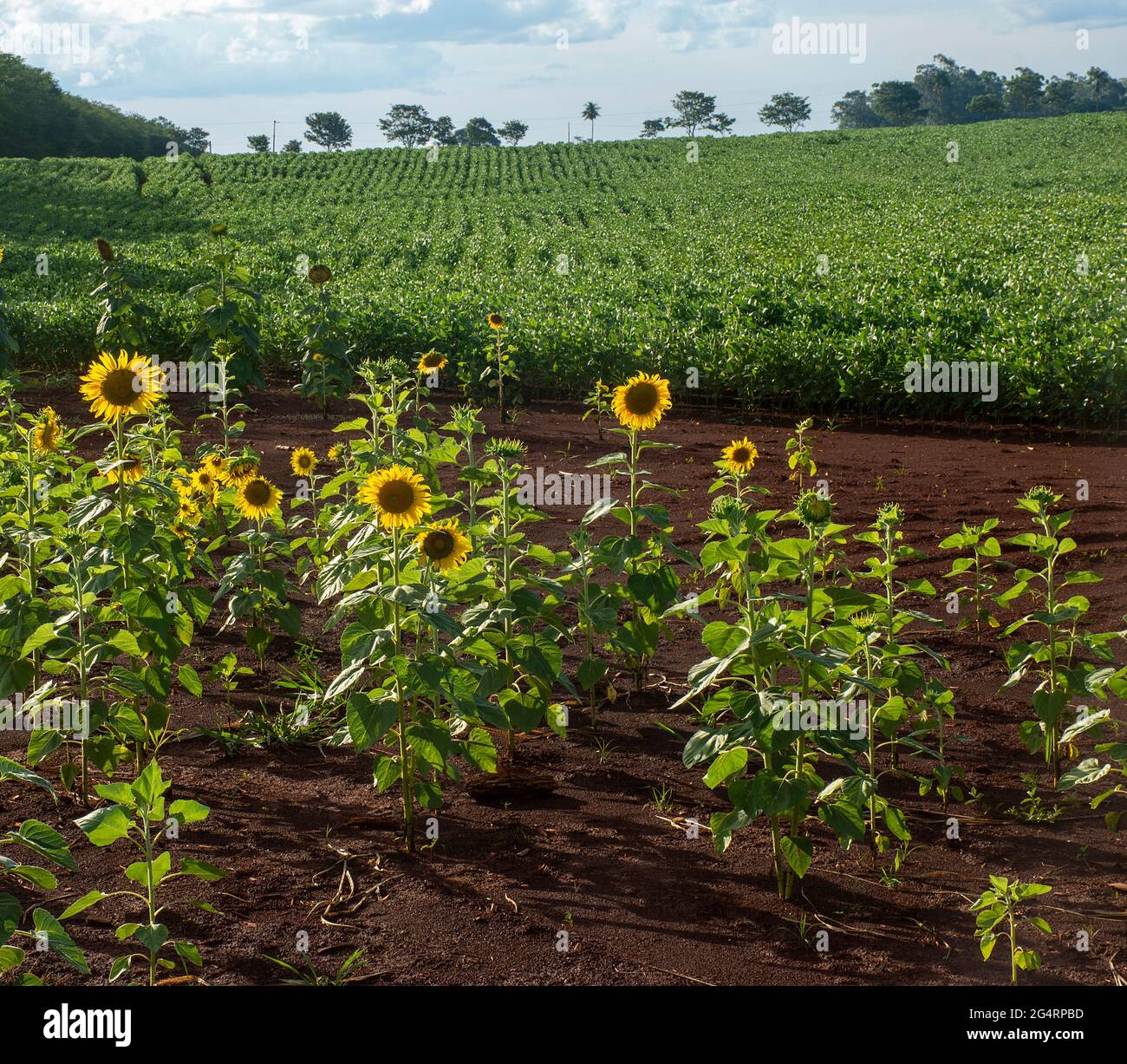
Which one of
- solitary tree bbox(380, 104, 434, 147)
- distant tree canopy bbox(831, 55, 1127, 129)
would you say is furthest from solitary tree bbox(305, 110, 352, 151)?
distant tree canopy bbox(831, 55, 1127, 129)

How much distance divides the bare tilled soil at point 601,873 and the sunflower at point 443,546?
0.98 m

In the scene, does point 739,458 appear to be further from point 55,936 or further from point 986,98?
point 986,98

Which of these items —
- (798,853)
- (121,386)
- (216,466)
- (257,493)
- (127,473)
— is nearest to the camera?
(798,853)

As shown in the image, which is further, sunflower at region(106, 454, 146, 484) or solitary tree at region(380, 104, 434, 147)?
solitary tree at region(380, 104, 434, 147)

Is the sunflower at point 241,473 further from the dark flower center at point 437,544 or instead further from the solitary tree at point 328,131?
the solitary tree at point 328,131

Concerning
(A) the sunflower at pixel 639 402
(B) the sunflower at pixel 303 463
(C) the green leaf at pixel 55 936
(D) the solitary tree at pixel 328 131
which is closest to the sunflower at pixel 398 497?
(A) the sunflower at pixel 639 402

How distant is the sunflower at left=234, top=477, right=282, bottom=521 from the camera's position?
5160mm

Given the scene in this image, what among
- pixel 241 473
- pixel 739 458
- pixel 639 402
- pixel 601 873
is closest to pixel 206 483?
pixel 241 473

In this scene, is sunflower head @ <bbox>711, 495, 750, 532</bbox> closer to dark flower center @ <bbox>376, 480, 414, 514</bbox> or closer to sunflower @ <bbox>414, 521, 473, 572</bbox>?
sunflower @ <bbox>414, 521, 473, 572</bbox>

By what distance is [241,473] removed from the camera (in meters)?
5.47

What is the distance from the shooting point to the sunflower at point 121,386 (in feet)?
12.9

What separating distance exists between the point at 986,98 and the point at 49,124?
92.2 m

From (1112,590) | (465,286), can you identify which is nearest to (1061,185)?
(465,286)

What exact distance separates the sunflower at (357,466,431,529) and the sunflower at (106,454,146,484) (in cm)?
95
